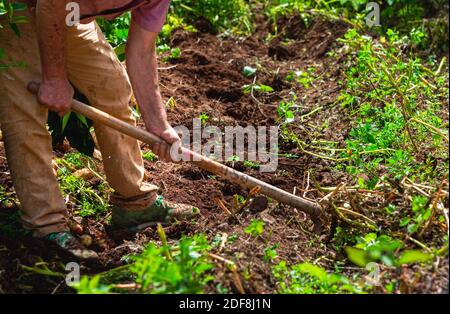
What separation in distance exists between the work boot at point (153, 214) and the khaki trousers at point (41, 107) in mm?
284

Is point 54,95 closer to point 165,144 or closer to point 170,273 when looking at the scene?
point 165,144

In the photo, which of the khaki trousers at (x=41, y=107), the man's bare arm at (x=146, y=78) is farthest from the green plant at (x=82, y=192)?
the man's bare arm at (x=146, y=78)

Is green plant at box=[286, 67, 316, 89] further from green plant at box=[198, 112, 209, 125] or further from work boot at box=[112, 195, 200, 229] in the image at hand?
work boot at box=[112, 195, 200, 229]

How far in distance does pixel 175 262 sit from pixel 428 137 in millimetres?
1846

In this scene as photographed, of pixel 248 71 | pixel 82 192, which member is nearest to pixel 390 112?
pixel 248 71

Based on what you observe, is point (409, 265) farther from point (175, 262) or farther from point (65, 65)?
point (65, 65)

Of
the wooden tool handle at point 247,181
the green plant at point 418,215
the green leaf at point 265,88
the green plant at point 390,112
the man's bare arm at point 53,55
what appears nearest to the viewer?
the green plant at point 418,215

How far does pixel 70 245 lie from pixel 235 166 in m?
1.25

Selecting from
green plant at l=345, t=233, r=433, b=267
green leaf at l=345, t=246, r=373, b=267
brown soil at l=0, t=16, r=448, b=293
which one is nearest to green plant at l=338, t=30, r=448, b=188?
brown soil at l=0, t=16, r=448, b=293

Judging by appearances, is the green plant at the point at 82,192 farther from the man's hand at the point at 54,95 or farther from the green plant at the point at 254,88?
the green plant at the point at 254,88

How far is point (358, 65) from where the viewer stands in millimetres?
4914

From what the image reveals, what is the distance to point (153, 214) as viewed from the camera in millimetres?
3781

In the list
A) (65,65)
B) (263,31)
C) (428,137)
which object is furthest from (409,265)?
(263,31)

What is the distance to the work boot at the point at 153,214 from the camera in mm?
3734
